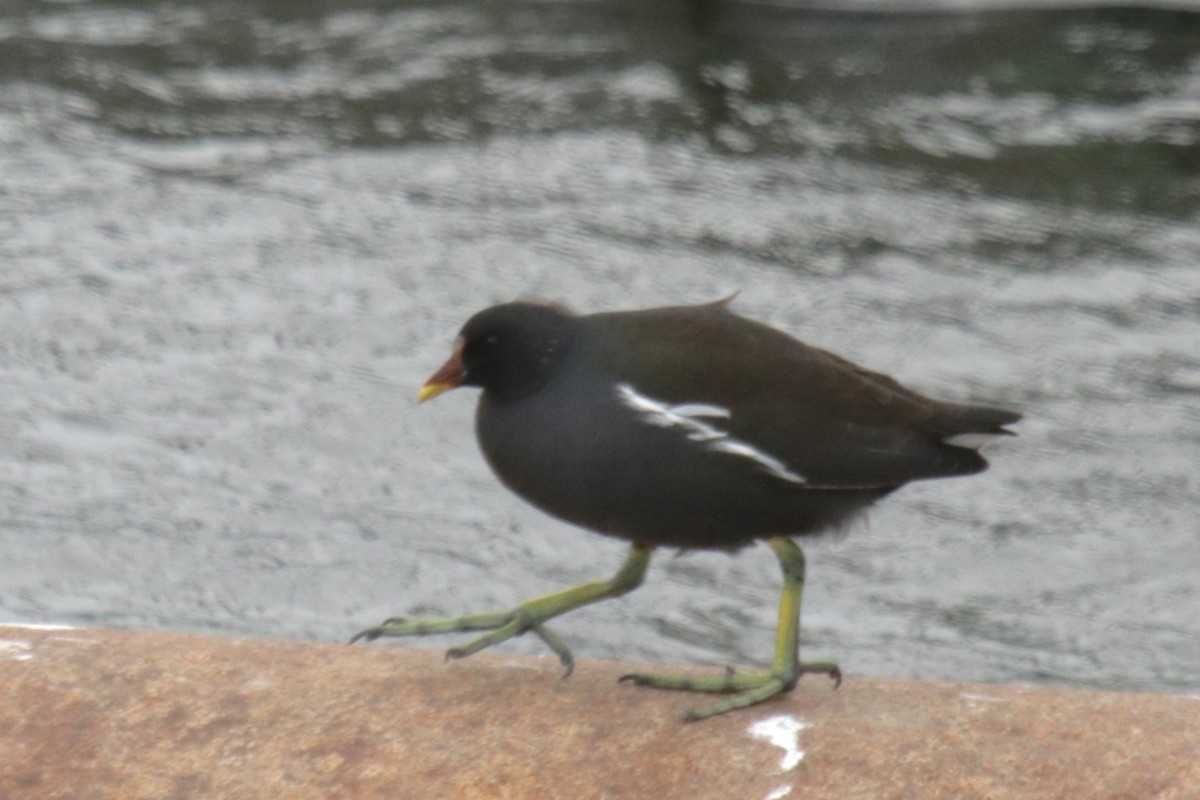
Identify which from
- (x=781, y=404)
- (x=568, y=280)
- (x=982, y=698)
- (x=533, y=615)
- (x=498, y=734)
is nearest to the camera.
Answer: (x=498, y=734)

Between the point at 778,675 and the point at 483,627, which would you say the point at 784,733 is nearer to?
the point at 778,675

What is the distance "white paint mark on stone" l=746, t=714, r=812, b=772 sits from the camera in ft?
9.39

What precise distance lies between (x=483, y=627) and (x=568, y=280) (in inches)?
141

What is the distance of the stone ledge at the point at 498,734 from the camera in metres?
2.76

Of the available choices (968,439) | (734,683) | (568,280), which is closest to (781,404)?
(968,439)

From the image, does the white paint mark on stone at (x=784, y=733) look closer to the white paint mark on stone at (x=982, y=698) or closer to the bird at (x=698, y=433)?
the bird at (x=698, y=433)

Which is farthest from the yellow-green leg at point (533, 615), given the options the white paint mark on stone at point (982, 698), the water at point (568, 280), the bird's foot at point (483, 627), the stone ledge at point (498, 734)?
the water at point (568, 280)

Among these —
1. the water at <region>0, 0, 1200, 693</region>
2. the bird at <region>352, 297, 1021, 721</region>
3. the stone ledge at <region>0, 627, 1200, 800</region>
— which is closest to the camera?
the stone ledge at <region>0, 627, 1200, 800</region>

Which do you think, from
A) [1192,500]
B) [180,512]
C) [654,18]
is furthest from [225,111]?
[1192,500]

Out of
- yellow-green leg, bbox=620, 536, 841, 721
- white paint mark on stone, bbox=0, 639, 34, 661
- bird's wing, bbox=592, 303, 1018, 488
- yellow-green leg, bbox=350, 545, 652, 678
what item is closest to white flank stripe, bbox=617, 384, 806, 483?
bird's wing, bbox=592, 303, 1018, 488

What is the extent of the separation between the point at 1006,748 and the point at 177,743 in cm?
116

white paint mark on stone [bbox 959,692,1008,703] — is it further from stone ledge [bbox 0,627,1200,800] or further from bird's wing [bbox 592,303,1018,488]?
bird's wing [bbox 592,303,1018,488]

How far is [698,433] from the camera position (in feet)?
10.0

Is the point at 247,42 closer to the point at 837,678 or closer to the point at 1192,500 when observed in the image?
the point at 1192,500
